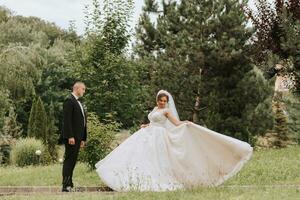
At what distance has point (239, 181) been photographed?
11797 mm

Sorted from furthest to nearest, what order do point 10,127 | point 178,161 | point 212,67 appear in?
point 10,127, point 212,67, point 178,161

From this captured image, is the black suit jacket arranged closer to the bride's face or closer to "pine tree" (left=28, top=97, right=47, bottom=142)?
the bride's face

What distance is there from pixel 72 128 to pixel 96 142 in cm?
341

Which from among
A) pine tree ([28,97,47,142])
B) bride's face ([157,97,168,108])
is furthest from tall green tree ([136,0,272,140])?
bride's face ([157,97,168,108])

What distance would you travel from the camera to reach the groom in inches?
416

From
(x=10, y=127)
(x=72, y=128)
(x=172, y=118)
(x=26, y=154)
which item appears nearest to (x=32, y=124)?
(x=10, y=127)

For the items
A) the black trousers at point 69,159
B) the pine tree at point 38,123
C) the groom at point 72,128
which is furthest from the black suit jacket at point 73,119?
the pine tree at point 38,123

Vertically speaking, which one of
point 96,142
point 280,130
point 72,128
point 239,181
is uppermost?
point 280,130

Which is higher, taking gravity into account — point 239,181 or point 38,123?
point 38,123

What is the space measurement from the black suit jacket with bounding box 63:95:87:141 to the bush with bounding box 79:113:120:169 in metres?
3.10

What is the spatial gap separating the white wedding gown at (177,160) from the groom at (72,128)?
68 centimetres

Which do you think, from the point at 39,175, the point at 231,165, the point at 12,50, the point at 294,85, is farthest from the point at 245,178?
the point at 12,50

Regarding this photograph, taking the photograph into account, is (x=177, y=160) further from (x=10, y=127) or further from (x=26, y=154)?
(x=10, y=127)

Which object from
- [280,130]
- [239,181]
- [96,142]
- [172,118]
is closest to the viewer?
[172,118]
